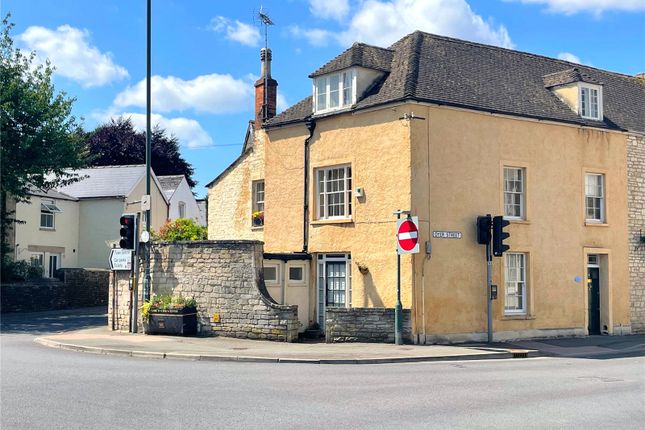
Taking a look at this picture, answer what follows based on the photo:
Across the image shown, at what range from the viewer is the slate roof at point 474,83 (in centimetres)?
2181

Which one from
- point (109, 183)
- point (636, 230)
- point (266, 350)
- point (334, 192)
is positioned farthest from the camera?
point (109, 183)

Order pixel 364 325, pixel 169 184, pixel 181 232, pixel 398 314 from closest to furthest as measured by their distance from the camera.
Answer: pixel 398 314 → pixel 364 325 → pixel 181 232 → pixel 169 184

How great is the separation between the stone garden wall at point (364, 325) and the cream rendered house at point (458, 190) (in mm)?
A: 234

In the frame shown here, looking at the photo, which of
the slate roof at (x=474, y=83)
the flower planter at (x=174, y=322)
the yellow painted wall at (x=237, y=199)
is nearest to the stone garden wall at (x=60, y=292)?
the yellow painted wall at (x=237, y=199)

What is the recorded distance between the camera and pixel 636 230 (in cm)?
2505

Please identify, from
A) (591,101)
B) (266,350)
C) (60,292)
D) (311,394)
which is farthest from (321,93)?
(60,292)

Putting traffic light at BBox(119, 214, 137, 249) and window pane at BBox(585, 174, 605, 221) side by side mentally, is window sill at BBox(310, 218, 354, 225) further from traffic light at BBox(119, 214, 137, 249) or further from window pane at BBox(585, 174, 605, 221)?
window pane at BBox(585, 174, 605, 221)

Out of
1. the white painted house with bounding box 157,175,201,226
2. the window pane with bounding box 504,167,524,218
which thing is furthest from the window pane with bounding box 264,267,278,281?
the white painted house with bounding box 157,175,201,226

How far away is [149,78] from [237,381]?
1259 centimetres

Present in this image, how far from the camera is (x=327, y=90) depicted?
23.1 meters

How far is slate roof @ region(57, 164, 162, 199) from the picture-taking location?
146 ft

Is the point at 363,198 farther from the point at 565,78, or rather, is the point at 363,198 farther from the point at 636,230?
the point at 636,230

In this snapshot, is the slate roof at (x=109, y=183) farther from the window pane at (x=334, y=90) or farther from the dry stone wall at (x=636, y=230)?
the dry stone wall at (x=636, y=230)

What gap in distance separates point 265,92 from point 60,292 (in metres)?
16.0
